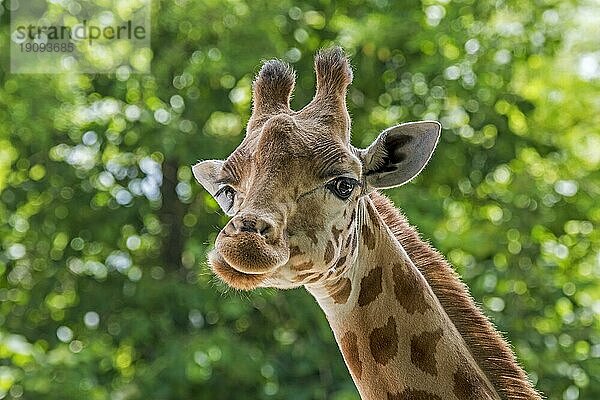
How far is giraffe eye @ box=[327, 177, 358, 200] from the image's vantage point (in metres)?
1.23

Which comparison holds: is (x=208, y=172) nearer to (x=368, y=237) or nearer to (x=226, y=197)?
(x=226, y=197)

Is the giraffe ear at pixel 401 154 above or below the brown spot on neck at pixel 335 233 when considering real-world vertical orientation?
above

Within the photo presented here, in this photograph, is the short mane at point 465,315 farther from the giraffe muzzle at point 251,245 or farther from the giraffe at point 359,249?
the giraffe muzzle at point 251,245

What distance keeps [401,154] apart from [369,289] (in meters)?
0.21

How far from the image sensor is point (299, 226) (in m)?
1.21

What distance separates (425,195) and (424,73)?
0.54m

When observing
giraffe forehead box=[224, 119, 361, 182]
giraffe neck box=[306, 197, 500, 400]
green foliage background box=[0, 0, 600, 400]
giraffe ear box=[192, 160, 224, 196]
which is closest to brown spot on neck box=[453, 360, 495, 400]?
giraffe neck box=[306, 197, 500, 400]

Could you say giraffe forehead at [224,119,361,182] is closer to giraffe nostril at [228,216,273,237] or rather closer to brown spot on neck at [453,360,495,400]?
giraffe nostril at [228,216,273,237]

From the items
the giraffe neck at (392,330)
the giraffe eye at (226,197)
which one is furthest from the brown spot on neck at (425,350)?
the giraffe eye at (226,197)

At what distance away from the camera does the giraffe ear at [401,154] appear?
133 centimetres

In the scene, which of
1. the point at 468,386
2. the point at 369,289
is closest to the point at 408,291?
the point at 369,289

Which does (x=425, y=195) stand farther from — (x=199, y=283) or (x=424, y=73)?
(x=199, y=283)

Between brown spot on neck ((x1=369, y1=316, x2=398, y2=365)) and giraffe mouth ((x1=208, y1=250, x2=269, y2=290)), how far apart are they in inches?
11.7

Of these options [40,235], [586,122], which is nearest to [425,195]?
[586,122]
